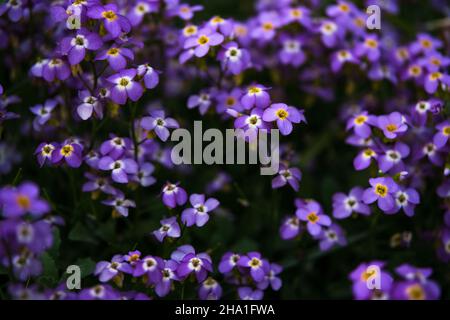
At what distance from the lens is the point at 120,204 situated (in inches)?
112

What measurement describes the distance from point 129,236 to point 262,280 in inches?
29.9

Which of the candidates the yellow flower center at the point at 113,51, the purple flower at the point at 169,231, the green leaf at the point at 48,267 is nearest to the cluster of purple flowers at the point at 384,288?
the purple flower at the point at 169,231

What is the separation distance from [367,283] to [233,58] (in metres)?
1.36

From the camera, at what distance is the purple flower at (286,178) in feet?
9.39

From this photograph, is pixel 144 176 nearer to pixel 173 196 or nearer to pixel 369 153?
pixel 173 196

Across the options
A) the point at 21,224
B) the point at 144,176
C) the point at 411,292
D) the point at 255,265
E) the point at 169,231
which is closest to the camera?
the point at 21,224

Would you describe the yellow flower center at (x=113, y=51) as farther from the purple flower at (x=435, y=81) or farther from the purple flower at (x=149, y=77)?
the purple flower at (x=435, y=81)

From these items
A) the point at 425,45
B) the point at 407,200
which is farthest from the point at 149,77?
the point at 425,45

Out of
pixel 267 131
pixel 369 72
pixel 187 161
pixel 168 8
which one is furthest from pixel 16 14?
pixel 369 72

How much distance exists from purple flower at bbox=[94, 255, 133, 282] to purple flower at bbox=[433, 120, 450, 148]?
1.63 meters

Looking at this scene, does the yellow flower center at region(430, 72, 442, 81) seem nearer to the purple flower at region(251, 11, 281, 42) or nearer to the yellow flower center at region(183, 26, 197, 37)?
the purple flower at region(251, 11, 281, 42)

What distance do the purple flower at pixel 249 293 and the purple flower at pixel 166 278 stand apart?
416mm

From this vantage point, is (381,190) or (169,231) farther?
(381,190)

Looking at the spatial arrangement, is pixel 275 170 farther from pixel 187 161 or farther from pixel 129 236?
pixel 129 236
